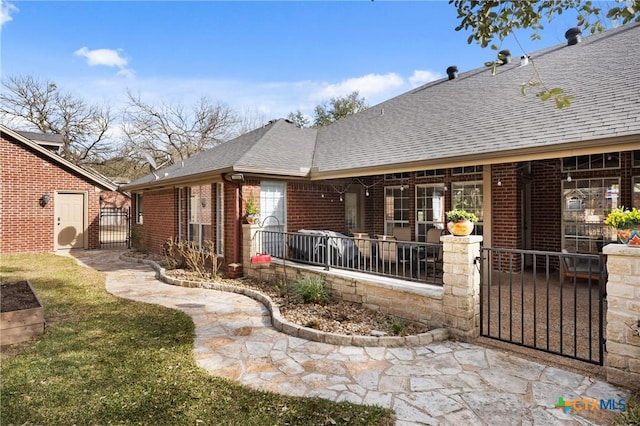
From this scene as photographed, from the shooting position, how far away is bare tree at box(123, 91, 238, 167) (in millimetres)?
27484

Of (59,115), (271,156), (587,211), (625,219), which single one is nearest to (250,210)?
(271,156)

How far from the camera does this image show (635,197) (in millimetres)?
7086

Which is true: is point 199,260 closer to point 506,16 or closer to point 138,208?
point 138,208

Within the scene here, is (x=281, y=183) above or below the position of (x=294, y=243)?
above

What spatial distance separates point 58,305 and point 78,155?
84.0 feet

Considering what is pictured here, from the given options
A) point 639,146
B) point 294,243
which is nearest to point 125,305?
point 294,243

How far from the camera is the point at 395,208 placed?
35.3 feet

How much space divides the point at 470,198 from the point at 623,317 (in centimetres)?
572

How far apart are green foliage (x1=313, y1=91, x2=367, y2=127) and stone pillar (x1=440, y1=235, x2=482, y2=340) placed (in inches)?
919

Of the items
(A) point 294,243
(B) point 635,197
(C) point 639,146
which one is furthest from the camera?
(A) point 294,243

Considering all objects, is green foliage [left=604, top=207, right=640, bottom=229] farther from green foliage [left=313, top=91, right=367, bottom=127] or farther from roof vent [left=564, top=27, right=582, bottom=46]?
green foliage [left=313, top=91, right=367, bottom=127]

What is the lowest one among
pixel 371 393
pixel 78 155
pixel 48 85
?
pixel 371 393

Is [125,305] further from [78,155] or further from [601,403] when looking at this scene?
[78,155]

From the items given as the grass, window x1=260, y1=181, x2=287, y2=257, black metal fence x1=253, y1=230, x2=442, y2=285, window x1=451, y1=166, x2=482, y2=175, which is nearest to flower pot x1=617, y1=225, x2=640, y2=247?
the grass
